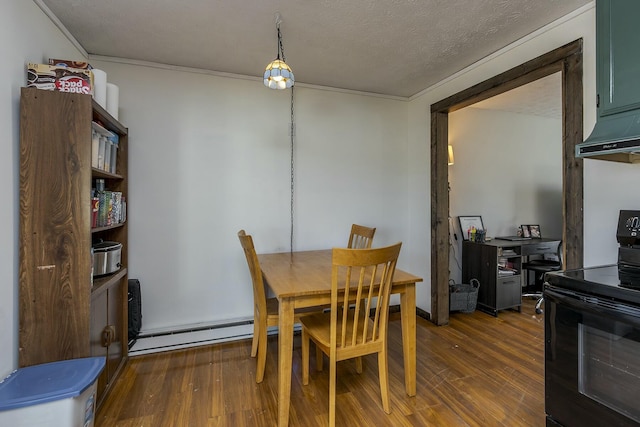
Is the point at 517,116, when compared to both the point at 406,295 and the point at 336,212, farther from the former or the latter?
the point at 406,295

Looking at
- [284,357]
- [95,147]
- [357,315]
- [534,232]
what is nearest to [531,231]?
[534,232]

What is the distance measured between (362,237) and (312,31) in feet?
5.51

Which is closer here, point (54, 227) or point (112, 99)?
point (54, 227)

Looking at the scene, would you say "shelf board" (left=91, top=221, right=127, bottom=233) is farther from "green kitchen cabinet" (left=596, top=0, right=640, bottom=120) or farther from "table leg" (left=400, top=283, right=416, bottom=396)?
"green kitchen cabinet" (left=596, top=0, right=640, bottom=120)

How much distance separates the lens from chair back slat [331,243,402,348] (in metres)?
1.52

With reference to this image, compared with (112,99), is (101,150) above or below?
below

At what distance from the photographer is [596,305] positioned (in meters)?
1.19

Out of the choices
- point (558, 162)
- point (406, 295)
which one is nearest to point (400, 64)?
point (406, 295)

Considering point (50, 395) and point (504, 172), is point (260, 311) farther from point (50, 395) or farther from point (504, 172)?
point (504, 172)

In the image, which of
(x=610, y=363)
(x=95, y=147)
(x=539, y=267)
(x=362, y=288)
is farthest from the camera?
(x=539, y=267)

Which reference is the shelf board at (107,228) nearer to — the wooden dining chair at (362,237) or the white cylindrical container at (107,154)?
the white cylindrical container at (107,154)

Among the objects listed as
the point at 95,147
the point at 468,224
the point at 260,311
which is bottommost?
the point at 260,311

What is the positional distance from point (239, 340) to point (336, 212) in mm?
1544

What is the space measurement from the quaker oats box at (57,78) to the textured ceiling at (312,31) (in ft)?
1.53
